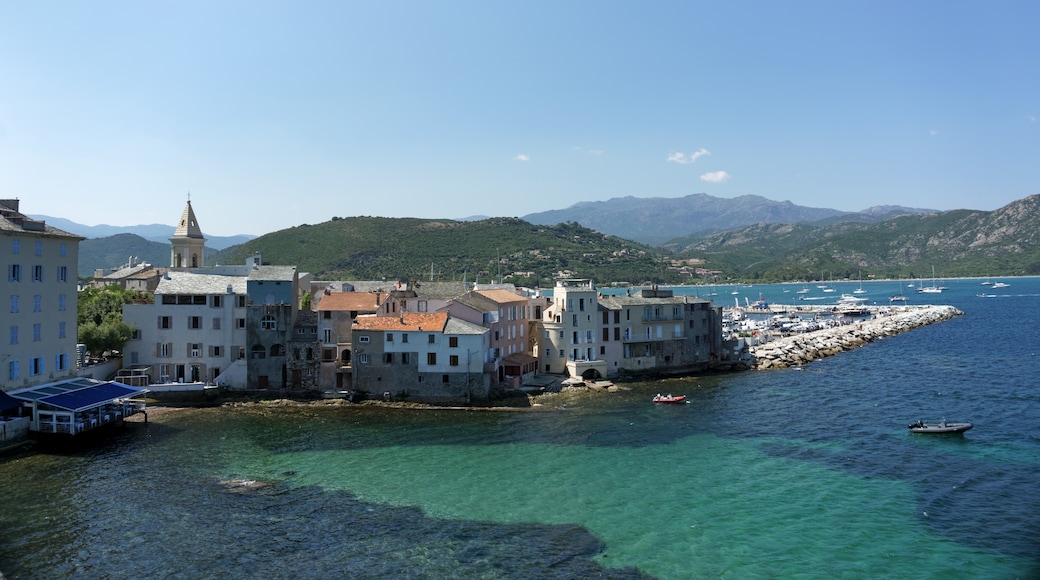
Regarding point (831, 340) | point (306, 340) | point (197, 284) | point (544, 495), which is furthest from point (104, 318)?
point (831, 340)

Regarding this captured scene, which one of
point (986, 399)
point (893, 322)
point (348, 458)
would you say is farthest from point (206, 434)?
point (893, 322)

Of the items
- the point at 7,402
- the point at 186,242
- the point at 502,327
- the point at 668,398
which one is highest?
the point at 186,242

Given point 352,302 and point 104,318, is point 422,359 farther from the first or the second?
point 104,318

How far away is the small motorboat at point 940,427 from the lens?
1852 inches

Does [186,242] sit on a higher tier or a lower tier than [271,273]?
higher

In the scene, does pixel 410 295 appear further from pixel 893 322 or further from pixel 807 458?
pixel 893 322

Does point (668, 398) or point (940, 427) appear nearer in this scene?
point (940, 427)

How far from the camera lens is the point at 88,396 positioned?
47062 mm

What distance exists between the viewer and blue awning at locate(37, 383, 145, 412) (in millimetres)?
44438

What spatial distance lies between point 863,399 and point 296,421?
50479 millimetres

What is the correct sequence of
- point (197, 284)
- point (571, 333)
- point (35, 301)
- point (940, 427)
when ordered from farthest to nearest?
1. point (571, 333)
2. point (197, 284)
3. point (35, 301)
4. point (940, 427)

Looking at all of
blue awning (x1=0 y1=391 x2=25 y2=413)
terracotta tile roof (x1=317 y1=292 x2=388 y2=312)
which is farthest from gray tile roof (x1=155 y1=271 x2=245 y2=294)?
blue awning (x1=0 y1=391 x2=25 y2=413)

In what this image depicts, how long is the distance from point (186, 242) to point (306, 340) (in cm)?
2582

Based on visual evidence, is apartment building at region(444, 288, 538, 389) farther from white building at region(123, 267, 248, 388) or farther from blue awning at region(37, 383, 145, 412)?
blue awning at region(37, 383, 145, 412)
